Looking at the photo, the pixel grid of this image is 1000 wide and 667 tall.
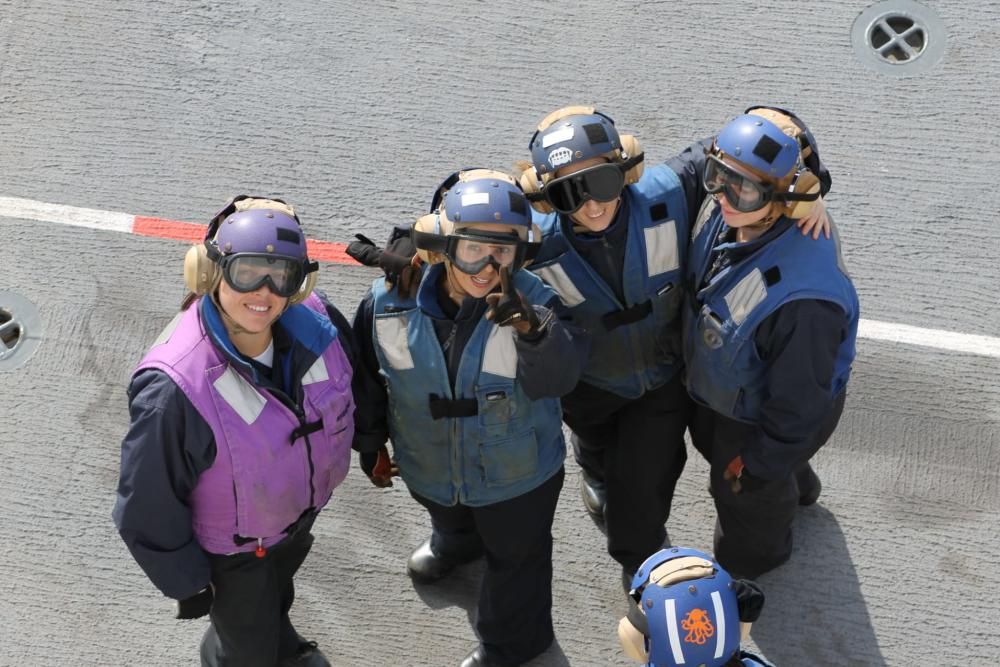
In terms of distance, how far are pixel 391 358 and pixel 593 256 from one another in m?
0.88

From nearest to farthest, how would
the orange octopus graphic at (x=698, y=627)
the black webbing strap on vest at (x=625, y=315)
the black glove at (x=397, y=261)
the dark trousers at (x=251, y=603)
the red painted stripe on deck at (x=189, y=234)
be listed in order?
A: the orange octopus graphic at (x=698, y=627) → the black glove at (x=397, y=261) → the dark trousers at (x=251, y=603) → the black webbing strap on vest at (x=625, y=315) → the red painted stripe on deck at (x=189, y=234)

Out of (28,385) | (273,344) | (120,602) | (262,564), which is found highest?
(273,344)

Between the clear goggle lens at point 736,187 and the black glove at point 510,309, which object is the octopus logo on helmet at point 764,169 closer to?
the clear goggle lens at point 736,187

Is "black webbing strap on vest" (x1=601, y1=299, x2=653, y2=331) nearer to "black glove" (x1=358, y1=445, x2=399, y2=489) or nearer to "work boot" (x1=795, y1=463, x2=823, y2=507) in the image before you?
"black glove" (x1=358, y1=445, x2=399, y2=489)

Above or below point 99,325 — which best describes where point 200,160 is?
above

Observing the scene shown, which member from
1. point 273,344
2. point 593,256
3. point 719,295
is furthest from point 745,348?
point 273,344

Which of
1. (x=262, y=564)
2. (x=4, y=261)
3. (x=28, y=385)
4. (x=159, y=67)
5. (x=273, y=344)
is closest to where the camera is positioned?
(x=273, y=344)

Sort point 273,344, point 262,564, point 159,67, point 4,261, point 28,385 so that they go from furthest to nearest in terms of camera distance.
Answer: point 159,67
point 4,261
point 28,385
point 262,564
point 273,344

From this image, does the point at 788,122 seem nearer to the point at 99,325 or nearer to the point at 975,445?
the point at 975,445

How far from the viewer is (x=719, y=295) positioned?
453 centimetres

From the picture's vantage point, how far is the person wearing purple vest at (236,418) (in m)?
4.02

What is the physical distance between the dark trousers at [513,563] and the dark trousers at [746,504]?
690 mm

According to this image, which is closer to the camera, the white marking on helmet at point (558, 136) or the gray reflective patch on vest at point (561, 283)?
the white marking on helmet at point (558, 136)

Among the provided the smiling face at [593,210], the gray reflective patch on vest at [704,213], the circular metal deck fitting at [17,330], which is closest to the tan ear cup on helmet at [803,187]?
the gray reflective patch on vest at [704,213]
